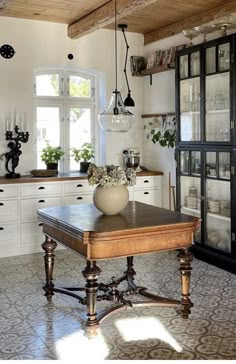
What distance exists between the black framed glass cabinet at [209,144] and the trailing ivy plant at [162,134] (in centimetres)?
50

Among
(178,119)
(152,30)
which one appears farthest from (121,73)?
(178,119)

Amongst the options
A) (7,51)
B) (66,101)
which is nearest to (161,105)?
(66,101)

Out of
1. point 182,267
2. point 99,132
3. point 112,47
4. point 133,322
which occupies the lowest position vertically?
point 133,322

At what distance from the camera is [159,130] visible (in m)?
6.25

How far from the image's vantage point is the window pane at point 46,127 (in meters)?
6.13

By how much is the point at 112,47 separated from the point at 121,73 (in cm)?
38

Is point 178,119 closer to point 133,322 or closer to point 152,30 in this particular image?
point 152,30

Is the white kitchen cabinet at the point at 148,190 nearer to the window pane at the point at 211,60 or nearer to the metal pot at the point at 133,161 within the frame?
the metal pot at the point at 133,161

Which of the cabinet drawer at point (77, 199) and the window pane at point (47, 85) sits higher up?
the window pane at point (47, 85)

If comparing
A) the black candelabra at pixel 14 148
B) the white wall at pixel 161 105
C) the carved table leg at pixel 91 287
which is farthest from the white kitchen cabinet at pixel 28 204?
the carved table leg at pixel 91 287

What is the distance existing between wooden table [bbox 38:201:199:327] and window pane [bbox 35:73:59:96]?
2710mm

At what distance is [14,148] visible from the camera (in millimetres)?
5672

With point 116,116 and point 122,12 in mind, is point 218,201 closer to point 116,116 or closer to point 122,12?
point 116,116

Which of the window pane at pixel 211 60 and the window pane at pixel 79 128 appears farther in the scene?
the window pane at pixel 79 128
